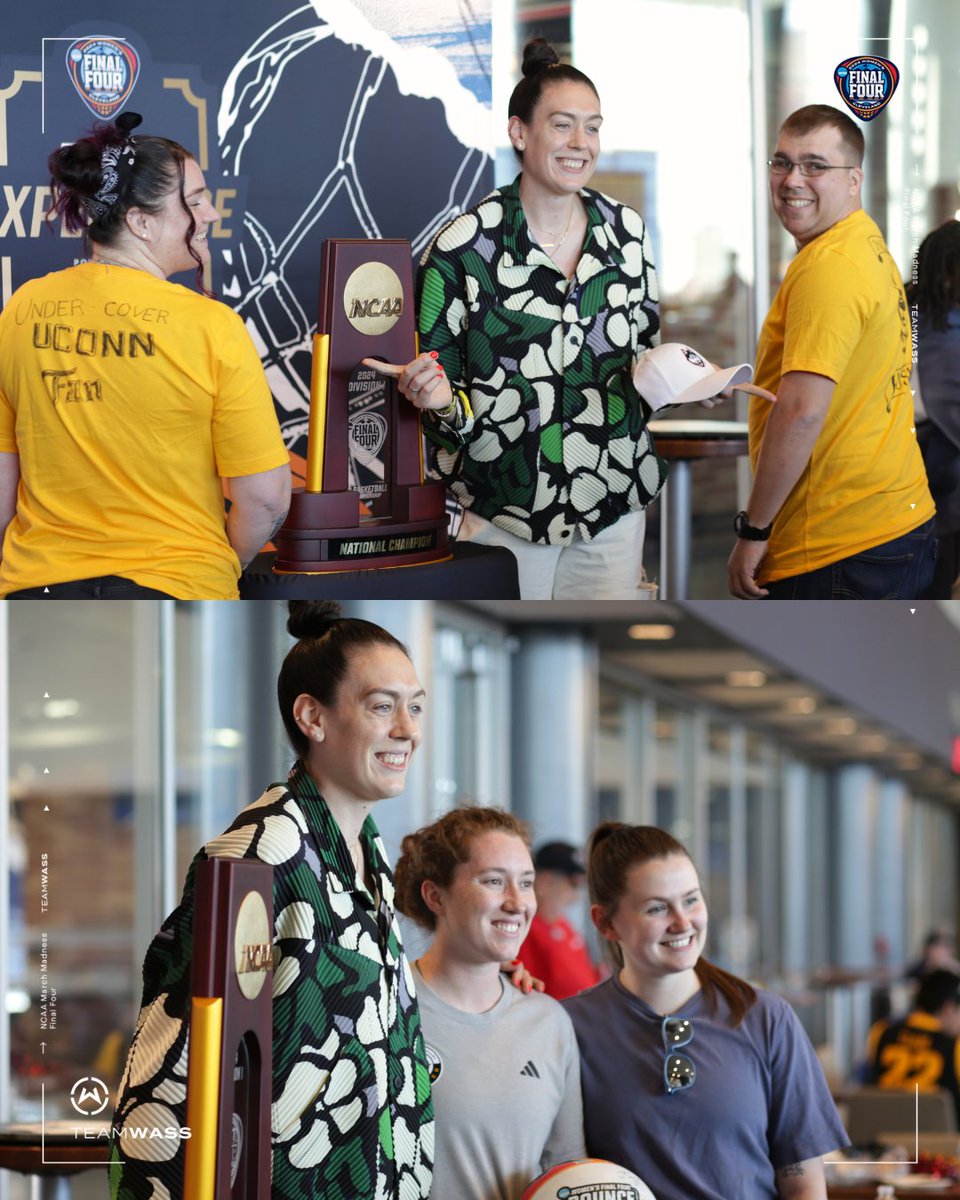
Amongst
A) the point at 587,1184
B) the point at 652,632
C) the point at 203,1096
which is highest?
the point at 652,632

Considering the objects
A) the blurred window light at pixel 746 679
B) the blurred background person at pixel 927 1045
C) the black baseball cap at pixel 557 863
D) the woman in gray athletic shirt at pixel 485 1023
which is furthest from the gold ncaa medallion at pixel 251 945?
the blurred window light at pixel 746 679

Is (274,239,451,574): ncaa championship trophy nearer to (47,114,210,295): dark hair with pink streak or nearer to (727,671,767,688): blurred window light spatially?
(47,114,210,295): dark hair with pink streak

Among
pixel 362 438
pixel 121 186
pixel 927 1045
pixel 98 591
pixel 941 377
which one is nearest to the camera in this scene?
pixel 121 186

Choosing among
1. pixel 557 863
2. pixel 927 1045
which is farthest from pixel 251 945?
pixel 927 1045

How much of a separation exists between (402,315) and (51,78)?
0.84 meters

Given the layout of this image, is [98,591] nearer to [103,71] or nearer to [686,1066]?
[103,71]

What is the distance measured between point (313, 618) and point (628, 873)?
0.69 metres

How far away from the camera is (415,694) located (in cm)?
263

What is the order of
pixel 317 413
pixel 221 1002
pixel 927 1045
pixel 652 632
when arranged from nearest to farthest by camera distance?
pixel 221 1002
pixel 317 413
pixel 927 1045
pixel 652 632

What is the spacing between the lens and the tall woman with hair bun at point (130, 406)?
2691 mm

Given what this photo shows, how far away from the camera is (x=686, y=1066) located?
2.74 meters

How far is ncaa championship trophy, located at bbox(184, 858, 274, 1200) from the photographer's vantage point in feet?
7.06

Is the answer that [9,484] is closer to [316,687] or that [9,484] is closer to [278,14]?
[316,687]

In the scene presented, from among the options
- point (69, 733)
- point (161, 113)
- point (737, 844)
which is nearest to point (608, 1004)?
point (161, 113)
